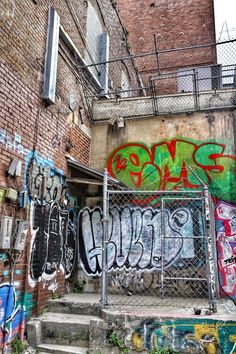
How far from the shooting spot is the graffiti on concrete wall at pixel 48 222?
5488 mm

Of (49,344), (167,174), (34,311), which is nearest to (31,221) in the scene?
(34,311)

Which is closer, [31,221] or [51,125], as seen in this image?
[31,221]

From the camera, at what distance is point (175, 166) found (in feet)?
25.7

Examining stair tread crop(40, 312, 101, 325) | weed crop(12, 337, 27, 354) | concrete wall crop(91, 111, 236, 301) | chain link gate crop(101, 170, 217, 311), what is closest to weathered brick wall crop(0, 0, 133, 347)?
weed crop(12, 337, 27, 354)

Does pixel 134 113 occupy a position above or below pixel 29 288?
above

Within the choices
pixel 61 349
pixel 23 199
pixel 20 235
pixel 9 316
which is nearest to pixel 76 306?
pixel 61 349

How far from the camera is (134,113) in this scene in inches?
330

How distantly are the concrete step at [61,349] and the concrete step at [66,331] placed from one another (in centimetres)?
8

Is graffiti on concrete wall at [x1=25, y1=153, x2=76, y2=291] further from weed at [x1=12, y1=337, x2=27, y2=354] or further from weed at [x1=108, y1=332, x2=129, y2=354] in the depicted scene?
weed at [x1=108, y1=332, x2=129, y2=354]

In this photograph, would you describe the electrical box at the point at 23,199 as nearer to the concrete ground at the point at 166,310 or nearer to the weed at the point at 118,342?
the concrete ground at the point at 166,310

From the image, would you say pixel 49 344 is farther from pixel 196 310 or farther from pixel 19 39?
pixel 19 39

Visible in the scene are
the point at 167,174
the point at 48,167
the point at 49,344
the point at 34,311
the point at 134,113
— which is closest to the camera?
the point at 49,344

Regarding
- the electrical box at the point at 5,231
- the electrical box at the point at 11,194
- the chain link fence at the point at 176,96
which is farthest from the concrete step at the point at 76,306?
the chain link fence at the point at 176,96

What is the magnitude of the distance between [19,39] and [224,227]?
19.1ft
